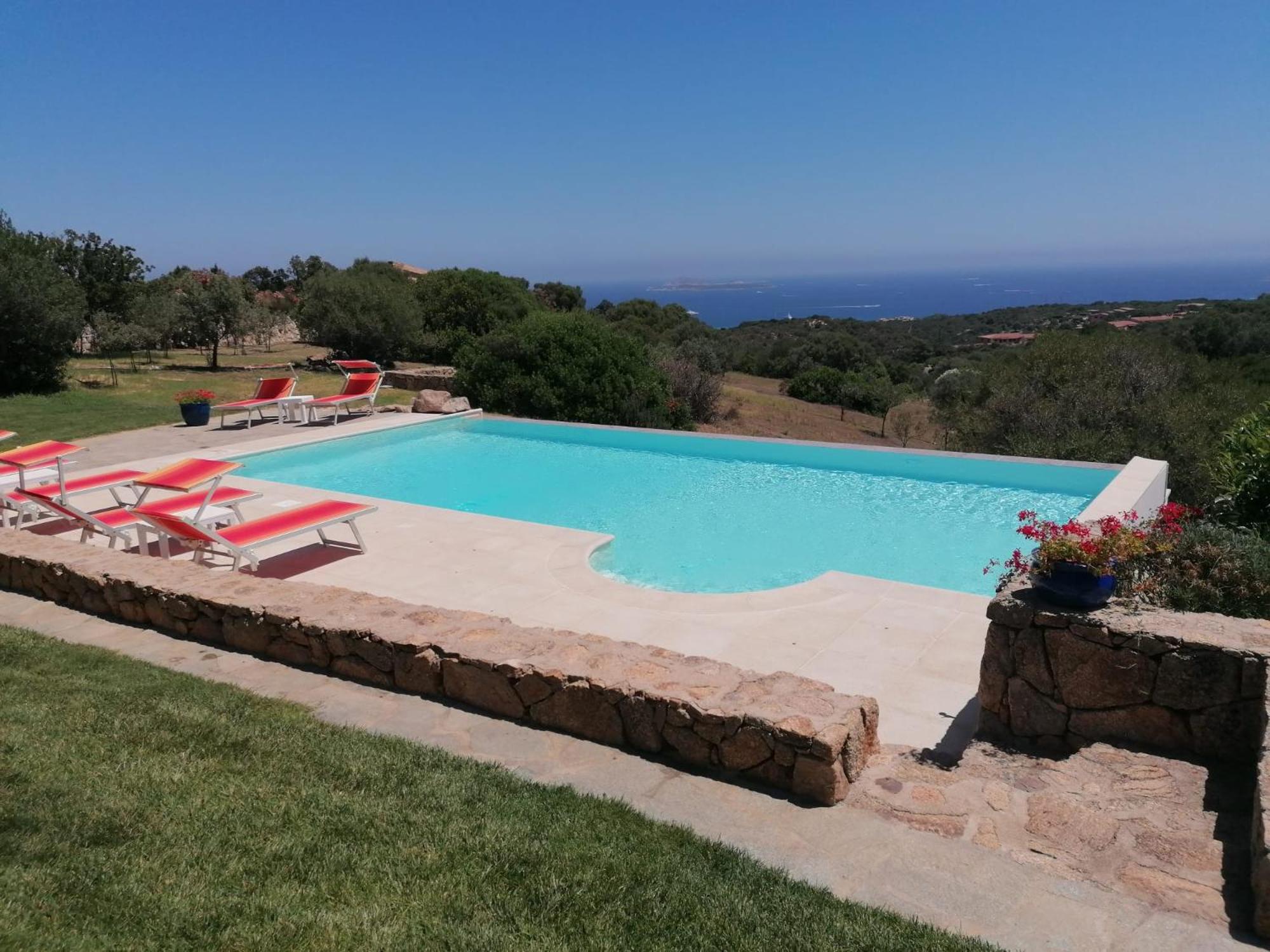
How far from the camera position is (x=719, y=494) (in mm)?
11859

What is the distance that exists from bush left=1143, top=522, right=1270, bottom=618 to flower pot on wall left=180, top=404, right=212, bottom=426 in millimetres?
15095

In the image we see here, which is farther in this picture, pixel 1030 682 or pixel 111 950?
pixel 1030 682

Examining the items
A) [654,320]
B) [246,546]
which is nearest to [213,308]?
[246,546]

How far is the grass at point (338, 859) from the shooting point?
2.33m

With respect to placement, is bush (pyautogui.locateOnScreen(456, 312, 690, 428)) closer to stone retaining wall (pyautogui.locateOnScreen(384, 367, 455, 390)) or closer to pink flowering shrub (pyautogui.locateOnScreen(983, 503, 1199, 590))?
stone retaining wall (pyautogui.locateOnScreen(384, 367, 455, 390))

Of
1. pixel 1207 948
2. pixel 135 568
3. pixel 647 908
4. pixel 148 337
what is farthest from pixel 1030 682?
pixel 148 337

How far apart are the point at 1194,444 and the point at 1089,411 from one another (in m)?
1.73

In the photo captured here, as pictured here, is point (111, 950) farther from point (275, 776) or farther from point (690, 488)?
point (690, 488)

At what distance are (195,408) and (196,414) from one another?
0.36 ft

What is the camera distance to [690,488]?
1224 cm

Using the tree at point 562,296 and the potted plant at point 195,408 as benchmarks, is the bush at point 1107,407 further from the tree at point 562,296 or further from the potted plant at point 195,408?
the tree at point 562,296

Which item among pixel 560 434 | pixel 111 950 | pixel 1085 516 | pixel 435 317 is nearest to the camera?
pixel 111 950

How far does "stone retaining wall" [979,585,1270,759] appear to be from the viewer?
3.41 m

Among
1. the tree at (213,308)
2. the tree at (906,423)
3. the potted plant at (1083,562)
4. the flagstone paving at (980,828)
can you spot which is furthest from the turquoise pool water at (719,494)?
the tree at (213,308)
